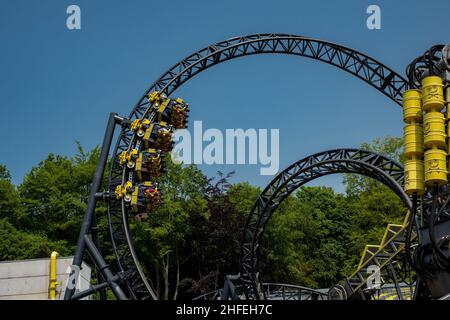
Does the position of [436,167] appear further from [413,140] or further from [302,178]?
[302,178]

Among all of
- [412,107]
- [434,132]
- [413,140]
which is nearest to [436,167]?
[434,132]

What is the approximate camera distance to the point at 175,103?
18.8m

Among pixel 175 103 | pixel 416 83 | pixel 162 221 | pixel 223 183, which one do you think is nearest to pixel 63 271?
pixel 175 103

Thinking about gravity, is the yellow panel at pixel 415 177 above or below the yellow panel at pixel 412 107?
below

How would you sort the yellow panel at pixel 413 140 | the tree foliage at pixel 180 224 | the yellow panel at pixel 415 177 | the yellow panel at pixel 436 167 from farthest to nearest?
the tree foliage at pixel 180 224 < the yellow panel at pixel 413 140 < the yellow panel at pixel 415 177 < the yellow panel at pixel 436 167

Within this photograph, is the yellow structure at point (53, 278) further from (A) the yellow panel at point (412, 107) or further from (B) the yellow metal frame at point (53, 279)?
(A) the yellow panel at point (412, 107)

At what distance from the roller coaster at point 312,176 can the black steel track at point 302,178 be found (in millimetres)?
39

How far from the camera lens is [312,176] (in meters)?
21.9

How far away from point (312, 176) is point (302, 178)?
484 millimetres

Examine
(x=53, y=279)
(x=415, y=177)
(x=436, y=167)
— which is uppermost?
(x=436, y=167)

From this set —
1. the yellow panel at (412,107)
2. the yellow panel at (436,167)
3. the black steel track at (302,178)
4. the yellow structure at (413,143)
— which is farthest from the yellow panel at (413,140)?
the black steel track at (302,178)

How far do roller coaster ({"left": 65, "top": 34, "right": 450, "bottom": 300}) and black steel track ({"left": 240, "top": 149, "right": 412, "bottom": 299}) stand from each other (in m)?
0.04

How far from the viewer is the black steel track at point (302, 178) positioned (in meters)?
19.2
